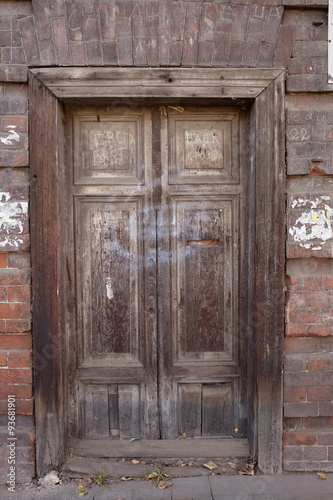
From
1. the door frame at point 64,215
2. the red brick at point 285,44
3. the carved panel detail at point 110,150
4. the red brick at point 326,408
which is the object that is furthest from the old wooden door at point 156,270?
the red brick at point 326,408

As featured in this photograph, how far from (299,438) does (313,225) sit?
4.98 ft

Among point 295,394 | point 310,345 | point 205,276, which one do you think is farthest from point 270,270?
point 295,394

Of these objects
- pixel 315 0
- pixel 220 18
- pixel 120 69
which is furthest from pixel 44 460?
pixel 315 0

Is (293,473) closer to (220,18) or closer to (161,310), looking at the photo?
(161,310)

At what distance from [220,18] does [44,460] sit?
325cm

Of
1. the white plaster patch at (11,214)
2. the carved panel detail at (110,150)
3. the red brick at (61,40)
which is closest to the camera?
the red brick at (61,40)

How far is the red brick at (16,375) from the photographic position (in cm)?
276

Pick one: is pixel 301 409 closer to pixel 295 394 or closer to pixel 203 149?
pixel 295 394

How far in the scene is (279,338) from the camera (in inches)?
110

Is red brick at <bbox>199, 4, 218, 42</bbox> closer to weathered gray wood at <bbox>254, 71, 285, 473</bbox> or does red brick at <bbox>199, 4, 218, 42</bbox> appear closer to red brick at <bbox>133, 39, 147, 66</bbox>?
red brick at <bbox>133, 39, 147, 66</bbox>

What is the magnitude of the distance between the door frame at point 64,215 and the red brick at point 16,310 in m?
0.06

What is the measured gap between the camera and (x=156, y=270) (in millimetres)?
2982

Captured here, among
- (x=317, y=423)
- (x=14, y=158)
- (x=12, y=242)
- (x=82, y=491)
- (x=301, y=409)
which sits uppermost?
(x=14, y=158)

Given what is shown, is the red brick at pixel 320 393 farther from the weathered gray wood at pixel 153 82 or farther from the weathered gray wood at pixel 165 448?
the weathered gray wood at pixel 153 82
